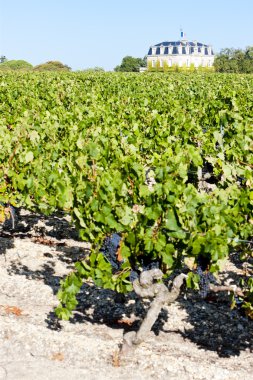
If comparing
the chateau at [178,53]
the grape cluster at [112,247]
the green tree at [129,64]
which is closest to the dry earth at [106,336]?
the grape cluster at [112,247]

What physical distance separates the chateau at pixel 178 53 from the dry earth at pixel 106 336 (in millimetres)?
128408

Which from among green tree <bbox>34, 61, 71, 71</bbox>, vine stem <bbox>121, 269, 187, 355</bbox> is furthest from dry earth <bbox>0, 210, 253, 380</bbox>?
green tree <bbox>34, 61, 71, 71</bbox>

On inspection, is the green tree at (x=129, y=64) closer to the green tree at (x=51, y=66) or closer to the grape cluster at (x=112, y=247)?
the green tree at (x=51, y=66)

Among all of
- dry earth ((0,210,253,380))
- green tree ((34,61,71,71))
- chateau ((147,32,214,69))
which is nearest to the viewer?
dry earth ((0,210,253,380))

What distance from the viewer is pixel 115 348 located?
648 centimetres

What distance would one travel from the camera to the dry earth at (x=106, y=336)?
6.05 m

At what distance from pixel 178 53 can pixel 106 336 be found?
13273 cm

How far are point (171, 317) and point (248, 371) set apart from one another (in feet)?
5.04

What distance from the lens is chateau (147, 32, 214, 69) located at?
438ft

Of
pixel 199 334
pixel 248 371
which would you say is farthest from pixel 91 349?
pixel 248 371

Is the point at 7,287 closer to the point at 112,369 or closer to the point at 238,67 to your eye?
the point at 112,369

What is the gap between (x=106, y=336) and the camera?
22.2ft

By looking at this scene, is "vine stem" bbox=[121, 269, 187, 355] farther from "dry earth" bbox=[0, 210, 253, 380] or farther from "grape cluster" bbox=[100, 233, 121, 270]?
"grape cluster" bbox=[100, 233, 121, 270]

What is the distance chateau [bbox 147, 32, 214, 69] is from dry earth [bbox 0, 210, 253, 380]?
12841 cm
